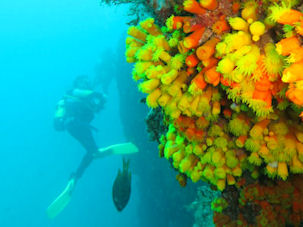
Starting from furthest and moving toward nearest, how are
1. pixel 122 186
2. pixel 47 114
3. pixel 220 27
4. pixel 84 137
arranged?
pixel 47 114 → pixel 84 137 → pixel 122 186 → pixel 220 27

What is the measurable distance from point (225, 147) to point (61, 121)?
15770mm

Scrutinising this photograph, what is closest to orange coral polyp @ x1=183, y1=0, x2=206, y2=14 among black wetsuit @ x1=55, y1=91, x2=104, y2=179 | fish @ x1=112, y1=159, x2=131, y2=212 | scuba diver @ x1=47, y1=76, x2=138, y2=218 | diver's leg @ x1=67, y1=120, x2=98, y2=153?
fish @ x1=112, y1=159, x2=131, y2=212

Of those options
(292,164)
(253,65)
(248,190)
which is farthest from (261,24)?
(248,190)

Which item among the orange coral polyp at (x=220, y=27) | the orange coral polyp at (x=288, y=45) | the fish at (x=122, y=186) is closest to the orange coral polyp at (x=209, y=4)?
the orange coral polyp at (x=220, y=27)

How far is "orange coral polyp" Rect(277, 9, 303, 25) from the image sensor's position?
43.4 inches

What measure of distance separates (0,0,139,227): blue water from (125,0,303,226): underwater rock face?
52.1 m

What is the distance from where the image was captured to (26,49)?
395 ft

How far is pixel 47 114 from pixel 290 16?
4105 inches

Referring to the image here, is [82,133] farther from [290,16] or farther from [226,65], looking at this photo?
[290,16]

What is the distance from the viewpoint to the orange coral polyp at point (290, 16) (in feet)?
3.62

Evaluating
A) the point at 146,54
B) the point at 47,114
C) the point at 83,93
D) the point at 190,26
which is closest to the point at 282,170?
the point at 190,26

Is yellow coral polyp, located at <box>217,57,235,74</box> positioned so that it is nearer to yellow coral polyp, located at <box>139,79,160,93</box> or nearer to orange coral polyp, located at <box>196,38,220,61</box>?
orange coral polyp, located at <box>196,38,220,61</box>

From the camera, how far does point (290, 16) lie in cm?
111

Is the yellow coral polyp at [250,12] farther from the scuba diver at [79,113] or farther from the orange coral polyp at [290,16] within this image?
the scuba diver at [79,113]
